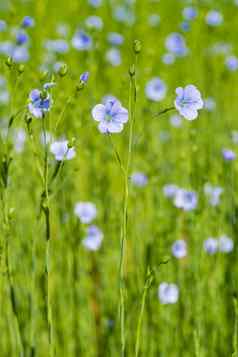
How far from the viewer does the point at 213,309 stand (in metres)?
2.01

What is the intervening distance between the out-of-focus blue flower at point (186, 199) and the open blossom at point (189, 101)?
69 cm

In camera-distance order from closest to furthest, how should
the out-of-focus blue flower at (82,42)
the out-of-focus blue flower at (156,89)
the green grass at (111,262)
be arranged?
the green grass at (111,262) → the out-of-focus blue flower at (82,42) → the out-of-focus blue flower at (156,89)

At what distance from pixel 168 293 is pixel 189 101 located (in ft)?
2.77

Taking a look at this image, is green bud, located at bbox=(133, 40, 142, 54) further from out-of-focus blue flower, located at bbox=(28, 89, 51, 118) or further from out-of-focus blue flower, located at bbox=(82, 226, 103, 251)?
out-of-focus blue flower, located at bbox=(82, 226, 103, 251)

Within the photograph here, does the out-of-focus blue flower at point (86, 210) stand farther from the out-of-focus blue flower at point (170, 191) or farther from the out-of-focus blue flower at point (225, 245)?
the out-of-focus blue flower at point (225, 245)

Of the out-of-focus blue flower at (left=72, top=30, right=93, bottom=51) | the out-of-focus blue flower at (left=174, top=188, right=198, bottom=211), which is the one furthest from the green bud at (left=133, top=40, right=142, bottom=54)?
the out-of-focus blue flower at (left=72, top=30, right=93, bottom=51)

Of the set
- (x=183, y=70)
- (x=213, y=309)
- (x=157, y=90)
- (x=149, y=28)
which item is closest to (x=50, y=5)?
(x=149, y=28)

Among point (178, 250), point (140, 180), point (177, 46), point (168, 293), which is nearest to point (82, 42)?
point (140, 180)

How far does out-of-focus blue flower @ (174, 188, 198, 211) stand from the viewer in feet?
6.70

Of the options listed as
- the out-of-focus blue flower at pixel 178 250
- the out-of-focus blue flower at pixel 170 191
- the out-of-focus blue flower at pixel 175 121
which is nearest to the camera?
the out-of-focus blue flower at pixel 178 250

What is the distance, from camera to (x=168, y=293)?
2006mm

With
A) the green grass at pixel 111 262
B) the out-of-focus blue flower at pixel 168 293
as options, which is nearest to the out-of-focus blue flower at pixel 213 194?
the green grass at pixel 111 262

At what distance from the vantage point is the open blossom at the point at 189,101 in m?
1.30

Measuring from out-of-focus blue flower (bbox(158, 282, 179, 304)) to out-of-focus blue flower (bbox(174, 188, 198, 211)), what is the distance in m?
0.25
